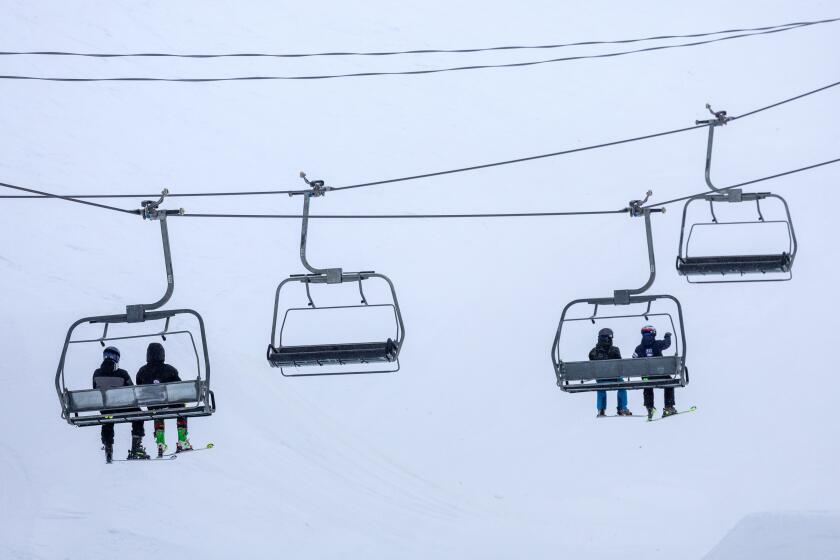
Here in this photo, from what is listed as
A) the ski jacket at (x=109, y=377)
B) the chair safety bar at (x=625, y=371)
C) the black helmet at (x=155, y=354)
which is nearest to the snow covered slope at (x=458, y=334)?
the ski jacket at (x=109, y=377)

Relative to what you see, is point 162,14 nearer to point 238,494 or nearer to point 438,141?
point 438,141

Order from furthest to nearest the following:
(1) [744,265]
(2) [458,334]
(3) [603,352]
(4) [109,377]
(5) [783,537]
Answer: (2) [458,334], (5) [783,537], (3) [603,352], (4) [109,377], (1) [744,265]

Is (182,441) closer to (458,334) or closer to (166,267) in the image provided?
(166,267)

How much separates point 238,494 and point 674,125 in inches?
511

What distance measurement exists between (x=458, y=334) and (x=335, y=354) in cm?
2057

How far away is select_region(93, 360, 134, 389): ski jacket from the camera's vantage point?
45.7 feet

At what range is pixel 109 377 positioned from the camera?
13969 millimetres

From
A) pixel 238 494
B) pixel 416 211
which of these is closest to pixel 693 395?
pixel 416 211

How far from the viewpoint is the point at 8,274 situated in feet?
109

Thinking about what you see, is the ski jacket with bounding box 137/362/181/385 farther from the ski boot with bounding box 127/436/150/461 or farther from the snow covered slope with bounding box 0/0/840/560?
the snow covered slope with bounding box 0/0/840/560

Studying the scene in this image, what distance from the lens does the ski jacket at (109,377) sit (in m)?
13.9

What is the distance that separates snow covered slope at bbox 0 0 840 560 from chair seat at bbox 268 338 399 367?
1972cm

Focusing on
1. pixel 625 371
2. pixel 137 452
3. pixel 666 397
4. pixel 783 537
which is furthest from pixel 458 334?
pixel 625 371

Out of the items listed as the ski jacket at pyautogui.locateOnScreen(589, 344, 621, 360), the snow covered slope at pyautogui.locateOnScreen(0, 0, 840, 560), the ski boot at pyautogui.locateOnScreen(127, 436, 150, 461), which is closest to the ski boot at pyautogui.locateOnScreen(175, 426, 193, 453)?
the ski boot at pyautogui.locateOnScreen(127, 436, 150, 461)
